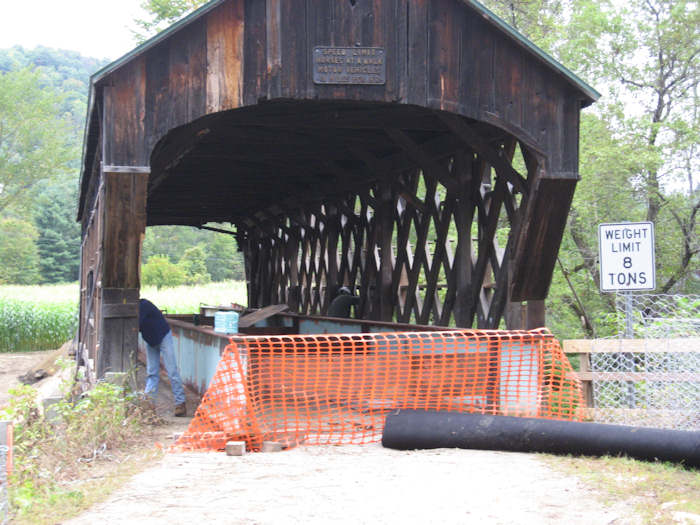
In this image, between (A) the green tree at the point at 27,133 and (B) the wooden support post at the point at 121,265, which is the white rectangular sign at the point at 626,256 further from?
(A) the green tree at the point at 27,133

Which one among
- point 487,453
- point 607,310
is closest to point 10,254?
point 607,310

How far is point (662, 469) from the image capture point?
239 inches

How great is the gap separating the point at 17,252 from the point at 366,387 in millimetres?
51196

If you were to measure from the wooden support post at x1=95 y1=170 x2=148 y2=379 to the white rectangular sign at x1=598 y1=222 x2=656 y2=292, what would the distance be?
4.80 meters

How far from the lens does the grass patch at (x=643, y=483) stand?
5008 millimetres

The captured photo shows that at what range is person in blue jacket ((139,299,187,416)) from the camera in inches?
386

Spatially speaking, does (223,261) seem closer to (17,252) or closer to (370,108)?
(17,252)

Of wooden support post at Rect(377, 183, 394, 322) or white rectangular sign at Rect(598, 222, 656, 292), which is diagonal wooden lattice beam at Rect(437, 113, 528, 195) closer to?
white rectangular sign at Rect(598, 222, 656, 292)

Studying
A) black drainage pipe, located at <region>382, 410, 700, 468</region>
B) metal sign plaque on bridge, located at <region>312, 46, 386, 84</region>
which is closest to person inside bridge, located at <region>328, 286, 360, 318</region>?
metal sign plaque on bridge, located at <region>312, 46, 386, 84</region>

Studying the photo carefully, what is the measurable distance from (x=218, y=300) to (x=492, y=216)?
28341mm

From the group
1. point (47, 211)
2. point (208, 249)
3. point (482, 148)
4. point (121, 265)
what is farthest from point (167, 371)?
point (208, 249)

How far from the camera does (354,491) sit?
18.2 feet

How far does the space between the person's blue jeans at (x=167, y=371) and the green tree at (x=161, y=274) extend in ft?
162

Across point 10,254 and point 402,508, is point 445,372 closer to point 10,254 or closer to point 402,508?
point 402,508
